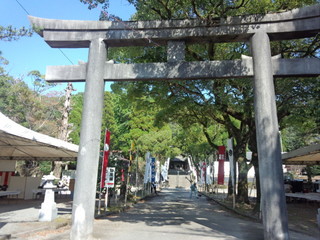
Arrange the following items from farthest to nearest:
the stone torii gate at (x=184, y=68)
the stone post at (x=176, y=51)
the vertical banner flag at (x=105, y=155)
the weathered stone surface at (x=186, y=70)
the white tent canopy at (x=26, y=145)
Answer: the vertical banner flag at (x=105, y=155) < the white tent canopy at (x=26, y=145) < the stone post at (x=176, y=51) < the weathered stone surface at (x=186, y=70) < the stone torii gate at (x=184, y=68)

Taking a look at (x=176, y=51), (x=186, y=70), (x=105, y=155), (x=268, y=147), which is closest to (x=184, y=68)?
(x=186, y=70)

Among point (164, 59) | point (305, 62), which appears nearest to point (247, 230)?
point (305, 62)

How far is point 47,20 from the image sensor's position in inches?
286

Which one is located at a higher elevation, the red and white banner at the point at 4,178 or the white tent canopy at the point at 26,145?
the white tent canopy at the point at 26,145

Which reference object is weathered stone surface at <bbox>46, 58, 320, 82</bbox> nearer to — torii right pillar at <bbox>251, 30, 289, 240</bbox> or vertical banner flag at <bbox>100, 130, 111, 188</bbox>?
torii right pillar at <bbox>251, 30, 289, 240</bbox>

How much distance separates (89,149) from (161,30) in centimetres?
375

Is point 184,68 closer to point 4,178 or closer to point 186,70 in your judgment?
point 186,70

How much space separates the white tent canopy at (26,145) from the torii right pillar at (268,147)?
26.0ft

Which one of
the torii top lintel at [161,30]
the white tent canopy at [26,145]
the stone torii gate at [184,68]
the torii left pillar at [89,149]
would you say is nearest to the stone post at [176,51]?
the stone torii gate at [184,68]

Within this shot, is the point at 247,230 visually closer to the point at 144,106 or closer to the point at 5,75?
the point at 144,106

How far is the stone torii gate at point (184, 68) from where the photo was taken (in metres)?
6.22

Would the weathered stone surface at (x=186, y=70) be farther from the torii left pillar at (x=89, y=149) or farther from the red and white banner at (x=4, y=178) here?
the red and white banner at (x=4, y=178)

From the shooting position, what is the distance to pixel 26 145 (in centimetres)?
1371

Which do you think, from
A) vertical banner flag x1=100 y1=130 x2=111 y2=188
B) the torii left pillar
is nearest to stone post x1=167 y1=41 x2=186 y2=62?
the torii left pillar
